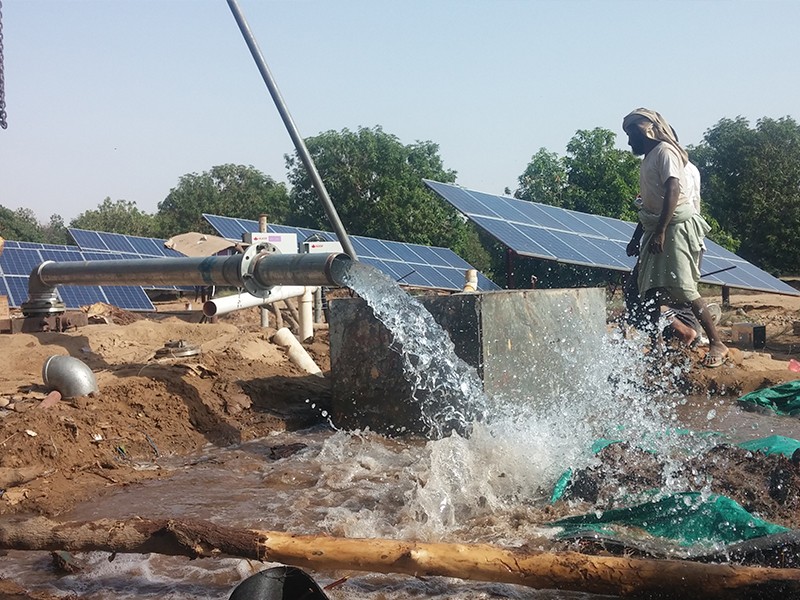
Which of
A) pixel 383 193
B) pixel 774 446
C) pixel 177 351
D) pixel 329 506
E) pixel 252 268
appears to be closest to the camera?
pixel 329 506

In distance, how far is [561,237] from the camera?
13.7m

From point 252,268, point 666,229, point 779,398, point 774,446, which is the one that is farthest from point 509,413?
point 666,229

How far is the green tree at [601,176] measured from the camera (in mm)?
25406

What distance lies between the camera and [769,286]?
14.0 metres

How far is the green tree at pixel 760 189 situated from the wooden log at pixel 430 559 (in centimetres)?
3043

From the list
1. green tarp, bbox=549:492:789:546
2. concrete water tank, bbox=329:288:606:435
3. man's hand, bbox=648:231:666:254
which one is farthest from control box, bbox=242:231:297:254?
green tarp, bbox=549:492:789:546

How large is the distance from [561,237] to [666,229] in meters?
6.78

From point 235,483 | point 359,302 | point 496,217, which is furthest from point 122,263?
point 496,217

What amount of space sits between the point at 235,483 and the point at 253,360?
2.61 metres

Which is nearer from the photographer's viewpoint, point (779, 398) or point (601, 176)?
point (779, 398)

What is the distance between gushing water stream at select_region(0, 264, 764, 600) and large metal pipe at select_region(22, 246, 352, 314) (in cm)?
26

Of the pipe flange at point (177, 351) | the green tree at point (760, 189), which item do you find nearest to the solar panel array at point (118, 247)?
the pipe flange at point (177, 351)

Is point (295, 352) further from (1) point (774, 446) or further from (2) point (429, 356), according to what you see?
(1) point (774, 446)

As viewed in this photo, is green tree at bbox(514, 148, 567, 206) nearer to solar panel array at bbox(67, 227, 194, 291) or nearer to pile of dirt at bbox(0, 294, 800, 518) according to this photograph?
solar panel array at bbox(67, 227, 194, 291)
